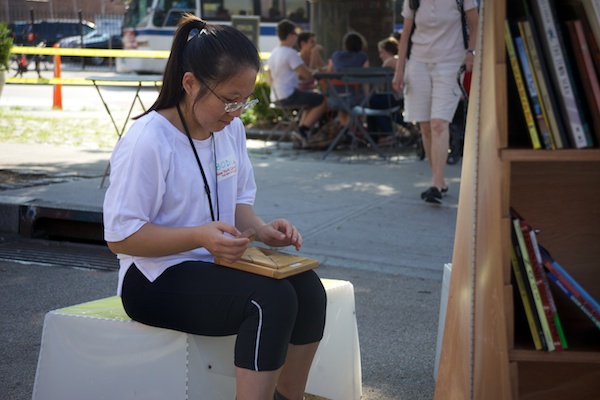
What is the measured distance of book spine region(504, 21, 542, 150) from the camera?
2.37m

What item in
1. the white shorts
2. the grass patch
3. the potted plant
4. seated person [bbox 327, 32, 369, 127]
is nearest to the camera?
the white shorts

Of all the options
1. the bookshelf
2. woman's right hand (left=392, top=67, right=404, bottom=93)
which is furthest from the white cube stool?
woman's right hand (left=392, top=67, right=404, bottom=93)

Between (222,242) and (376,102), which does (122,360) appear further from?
(376,102)

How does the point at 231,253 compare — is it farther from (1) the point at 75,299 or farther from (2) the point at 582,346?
(1) the point at 75,299

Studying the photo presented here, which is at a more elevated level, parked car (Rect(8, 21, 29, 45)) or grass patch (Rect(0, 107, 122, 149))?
parked car (Rect(8, 21, 29, 45))

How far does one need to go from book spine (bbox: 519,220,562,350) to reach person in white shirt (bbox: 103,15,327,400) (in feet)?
2.51

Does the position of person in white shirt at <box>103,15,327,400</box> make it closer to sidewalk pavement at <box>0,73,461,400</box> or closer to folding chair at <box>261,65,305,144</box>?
sidewalk pavement at <box>0,73,461,400</box>

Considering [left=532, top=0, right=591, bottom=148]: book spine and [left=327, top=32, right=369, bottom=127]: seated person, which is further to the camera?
[left=327, top=32, right=369, bottom=127]: seated person

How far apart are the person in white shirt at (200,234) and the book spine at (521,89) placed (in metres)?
0.92

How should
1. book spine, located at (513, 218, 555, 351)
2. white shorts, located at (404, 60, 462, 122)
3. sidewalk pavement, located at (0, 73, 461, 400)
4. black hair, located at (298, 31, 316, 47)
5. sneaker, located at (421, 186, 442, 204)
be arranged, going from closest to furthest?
book spine, located at (513, 218, 555, 351)
sidewalk pavement, located at (0, 73, 461, 400)
white shorts, located at (404, 60, 462, 122)
sneaker, located at (421, 186, 442, 204)
black hair, located at (298, 31, 316, 47)

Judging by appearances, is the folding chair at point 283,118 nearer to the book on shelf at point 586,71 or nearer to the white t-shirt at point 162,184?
the white t-shirt at point 162,184

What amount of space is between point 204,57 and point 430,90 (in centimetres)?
460

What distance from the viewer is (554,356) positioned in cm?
246

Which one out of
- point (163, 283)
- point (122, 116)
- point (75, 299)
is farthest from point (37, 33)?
point (163, 283)
